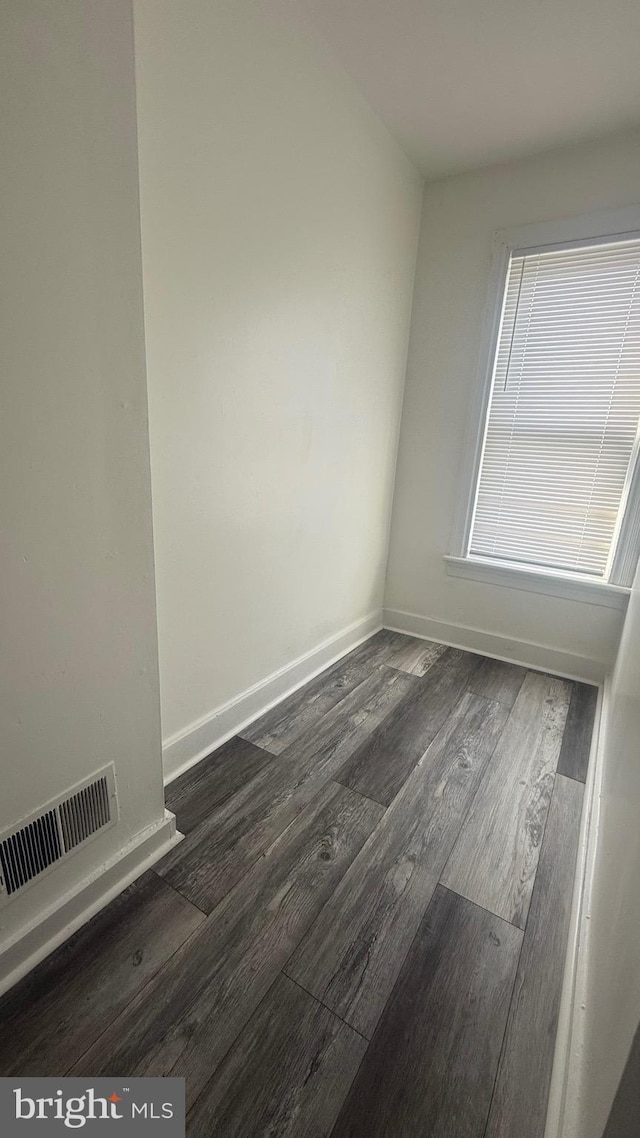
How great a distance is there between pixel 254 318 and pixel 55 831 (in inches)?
63.6

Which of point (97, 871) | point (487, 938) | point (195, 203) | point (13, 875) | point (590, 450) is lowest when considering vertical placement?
point (487, 938)

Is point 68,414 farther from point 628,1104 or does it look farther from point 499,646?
point 499,646

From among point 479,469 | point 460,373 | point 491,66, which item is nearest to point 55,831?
point 479,469

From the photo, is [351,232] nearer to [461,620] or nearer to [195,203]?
[195,203]

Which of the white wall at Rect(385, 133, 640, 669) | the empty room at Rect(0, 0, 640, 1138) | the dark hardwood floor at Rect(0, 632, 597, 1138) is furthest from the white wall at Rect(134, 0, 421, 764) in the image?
the dark hardwood floor at Rect(0, 632, 597, 1138)

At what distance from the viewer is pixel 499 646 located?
2.66 m

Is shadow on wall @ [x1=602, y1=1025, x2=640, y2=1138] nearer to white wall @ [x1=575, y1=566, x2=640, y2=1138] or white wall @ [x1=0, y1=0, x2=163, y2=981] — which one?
white wall @ [x1=575, y1=566, x2=640, y2=1138]

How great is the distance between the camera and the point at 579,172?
6.70 ft

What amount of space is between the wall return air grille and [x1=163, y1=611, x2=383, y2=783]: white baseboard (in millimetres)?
422

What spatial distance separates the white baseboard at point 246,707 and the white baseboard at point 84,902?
0.29m

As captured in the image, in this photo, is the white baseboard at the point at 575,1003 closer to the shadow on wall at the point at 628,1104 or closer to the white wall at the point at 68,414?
the shadow on wall at the point at 628,1104

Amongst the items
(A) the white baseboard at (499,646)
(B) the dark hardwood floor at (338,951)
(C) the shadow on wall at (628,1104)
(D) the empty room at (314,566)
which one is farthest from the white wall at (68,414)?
(A) the white baseboard at (499,646)

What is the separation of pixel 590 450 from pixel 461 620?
117 centimetres

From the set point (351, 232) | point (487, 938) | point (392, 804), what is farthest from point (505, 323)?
point (487, 938)
